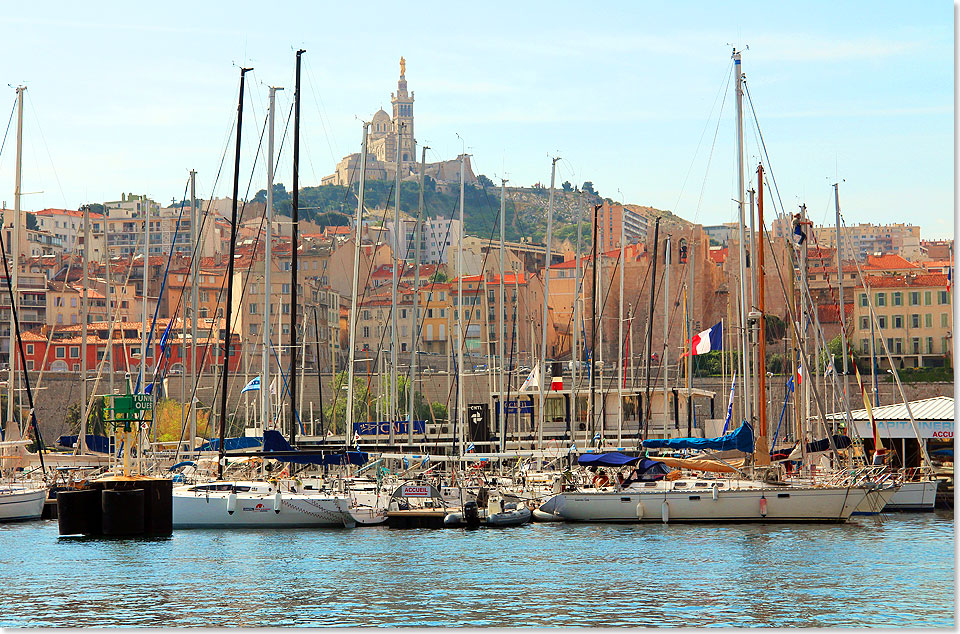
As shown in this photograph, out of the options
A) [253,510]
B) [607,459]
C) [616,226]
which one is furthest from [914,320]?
[616,226]

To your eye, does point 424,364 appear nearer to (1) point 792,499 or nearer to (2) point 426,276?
(2) point 426,276

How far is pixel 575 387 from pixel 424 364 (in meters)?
52.0

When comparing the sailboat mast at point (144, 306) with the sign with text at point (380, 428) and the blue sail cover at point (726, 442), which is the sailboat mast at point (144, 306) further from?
the blue sail cover at point (726, 442)

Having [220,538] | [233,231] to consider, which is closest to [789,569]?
[220,538]

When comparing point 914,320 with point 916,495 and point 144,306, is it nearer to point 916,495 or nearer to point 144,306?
point 916,495

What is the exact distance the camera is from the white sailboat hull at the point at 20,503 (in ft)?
93.9

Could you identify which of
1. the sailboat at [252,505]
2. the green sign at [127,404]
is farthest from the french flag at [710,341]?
the green sign at [127,404]

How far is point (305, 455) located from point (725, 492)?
351 inches

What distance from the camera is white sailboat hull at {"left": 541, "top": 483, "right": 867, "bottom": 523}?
26094mm

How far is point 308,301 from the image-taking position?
87688 millimetres

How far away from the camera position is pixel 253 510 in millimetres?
26156

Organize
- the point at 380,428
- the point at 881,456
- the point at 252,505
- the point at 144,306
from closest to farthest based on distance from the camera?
the point at 252,505, the point at 881,456, the point at 380,428, the point at 144,306

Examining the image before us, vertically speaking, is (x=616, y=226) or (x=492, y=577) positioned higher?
(x=616, y=226)

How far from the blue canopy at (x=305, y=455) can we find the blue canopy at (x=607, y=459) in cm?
504
